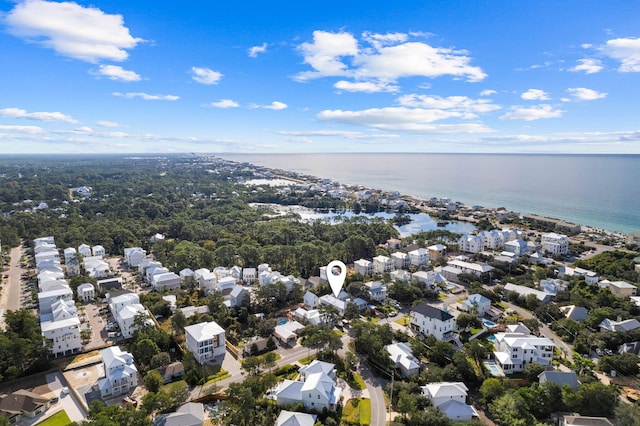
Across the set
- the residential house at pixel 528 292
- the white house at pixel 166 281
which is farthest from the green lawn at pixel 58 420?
the residential house at pixel 528 292

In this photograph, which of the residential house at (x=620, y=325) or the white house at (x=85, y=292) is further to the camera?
the white house at (x=85, y=292)

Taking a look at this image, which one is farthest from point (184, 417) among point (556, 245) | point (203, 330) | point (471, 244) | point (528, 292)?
point (556, 245)

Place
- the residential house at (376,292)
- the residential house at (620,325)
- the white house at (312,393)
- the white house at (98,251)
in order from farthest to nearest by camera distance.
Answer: the white house at (98,251)
the residential house at (376,292)
the residential house at (620,325)
the white house at (312,393)

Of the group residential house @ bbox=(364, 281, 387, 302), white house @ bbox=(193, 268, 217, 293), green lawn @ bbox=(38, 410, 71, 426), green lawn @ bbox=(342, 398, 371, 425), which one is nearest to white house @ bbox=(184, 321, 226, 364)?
green lawn @ bbox=(38, 410, 71, 426)

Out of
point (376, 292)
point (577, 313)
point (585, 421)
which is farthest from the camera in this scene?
point (376, 292)

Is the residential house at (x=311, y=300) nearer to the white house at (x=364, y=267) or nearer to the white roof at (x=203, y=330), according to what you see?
the white roof at (x=203, y=330)

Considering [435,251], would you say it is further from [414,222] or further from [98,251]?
[98,251]

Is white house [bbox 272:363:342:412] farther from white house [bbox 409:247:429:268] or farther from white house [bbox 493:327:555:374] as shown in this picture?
white house [bbox 409:247:429:268]
